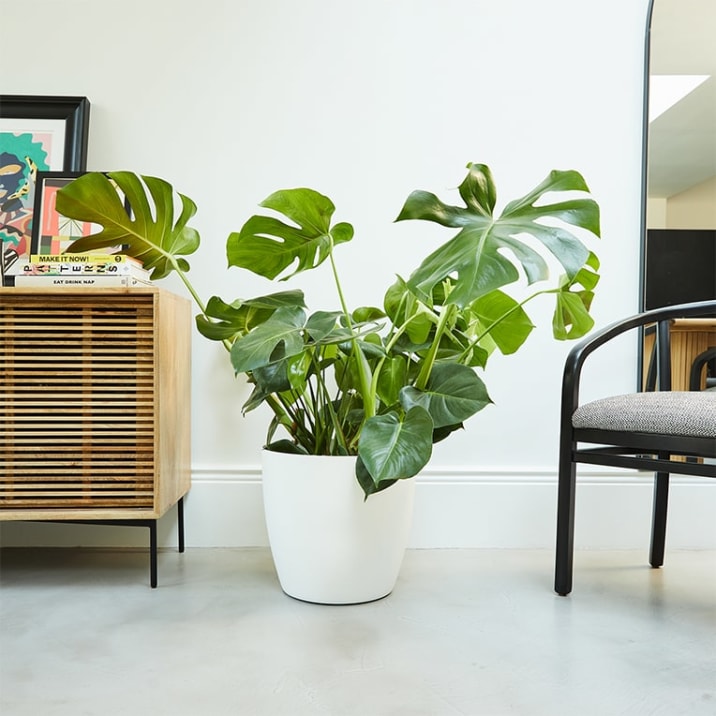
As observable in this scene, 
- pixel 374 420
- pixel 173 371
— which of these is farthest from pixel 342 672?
pixel 173 371

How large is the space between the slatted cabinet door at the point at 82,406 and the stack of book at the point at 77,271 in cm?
5

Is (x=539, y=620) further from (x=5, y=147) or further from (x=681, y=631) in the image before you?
(x=5, y=147)

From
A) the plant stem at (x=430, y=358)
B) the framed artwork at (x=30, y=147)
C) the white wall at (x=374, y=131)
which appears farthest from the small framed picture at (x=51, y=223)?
the plant stem at (x=430, y=358)

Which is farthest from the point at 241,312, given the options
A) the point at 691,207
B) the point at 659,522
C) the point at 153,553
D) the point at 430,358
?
the point at 691,207

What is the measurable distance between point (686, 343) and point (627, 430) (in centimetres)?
66

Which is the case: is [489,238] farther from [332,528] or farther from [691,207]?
[691,207]

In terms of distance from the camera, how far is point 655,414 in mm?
1400

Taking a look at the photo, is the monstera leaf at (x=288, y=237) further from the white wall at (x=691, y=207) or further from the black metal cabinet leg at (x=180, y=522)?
the white wall at (x=691, y=207)

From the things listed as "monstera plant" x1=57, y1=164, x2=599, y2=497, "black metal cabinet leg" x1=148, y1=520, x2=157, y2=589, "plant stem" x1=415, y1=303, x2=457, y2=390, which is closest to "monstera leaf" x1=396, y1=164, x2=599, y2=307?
"monstera plant" x1=57, y1=164, x2=599, y2=497

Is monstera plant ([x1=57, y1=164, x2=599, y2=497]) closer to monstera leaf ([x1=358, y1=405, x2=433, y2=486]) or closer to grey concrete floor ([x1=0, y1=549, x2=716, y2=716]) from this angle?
monstera leaf ([x1=358, y1=405, x2=433, y2=486])

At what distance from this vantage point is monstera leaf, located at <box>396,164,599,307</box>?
1.12m

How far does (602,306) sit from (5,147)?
1.73 meters

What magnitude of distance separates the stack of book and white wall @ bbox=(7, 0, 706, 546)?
1.33ft

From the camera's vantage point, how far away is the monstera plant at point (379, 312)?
1212 mm
